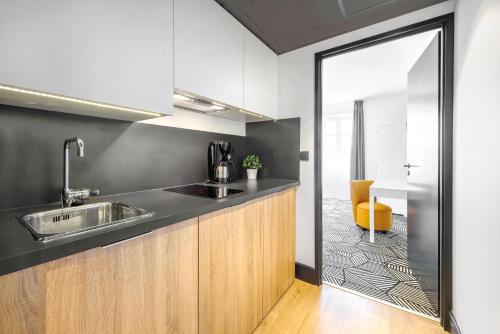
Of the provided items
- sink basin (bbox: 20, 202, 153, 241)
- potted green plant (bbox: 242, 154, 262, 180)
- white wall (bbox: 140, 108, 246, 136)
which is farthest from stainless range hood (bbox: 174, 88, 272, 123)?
sink basin (bbox: 20, 202, 153, 241)

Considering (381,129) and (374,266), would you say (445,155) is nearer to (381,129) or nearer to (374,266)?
(374,266)

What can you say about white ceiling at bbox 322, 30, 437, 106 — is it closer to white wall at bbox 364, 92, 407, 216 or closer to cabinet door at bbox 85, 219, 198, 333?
white wall at bbox 364, 92, 407, 216

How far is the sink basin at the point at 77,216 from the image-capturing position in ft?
2.89

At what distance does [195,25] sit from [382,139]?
496cm

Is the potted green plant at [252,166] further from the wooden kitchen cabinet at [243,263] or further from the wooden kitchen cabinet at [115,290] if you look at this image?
the wooden kitchen cabinet at [115,290]

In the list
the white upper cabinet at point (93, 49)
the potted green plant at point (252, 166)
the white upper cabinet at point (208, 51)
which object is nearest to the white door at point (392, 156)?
the potted green plant at point (252, 166)

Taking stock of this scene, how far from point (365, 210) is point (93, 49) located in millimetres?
3398

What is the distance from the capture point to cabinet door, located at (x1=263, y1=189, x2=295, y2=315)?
59.4 inches

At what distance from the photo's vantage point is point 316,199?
1971 millimetres

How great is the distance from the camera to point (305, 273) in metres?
1.98

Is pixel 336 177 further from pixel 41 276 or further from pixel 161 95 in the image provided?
pixel 41 276

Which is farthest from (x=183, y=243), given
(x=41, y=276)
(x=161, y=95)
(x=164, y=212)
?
(x=161, y=95)

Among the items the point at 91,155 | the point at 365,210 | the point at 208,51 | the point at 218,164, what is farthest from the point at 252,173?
the point at 365,210

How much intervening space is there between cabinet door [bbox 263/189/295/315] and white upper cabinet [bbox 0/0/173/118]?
3.29 ft
